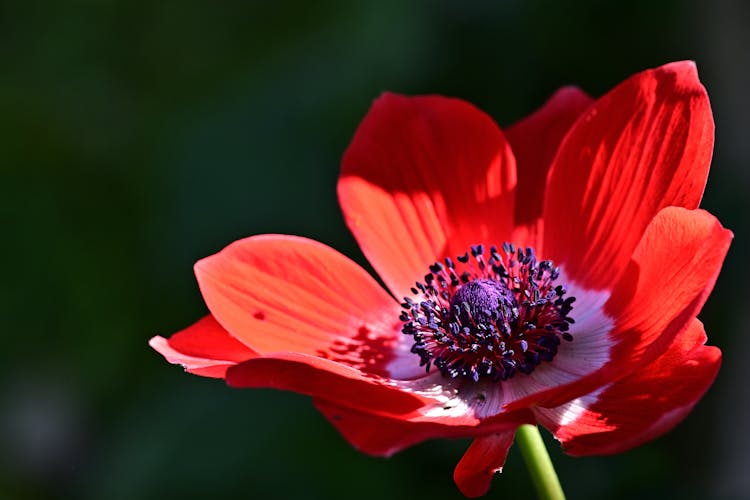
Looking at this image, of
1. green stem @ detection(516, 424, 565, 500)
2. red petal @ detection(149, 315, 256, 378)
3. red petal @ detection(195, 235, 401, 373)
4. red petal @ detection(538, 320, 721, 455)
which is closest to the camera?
red petal @ detection(538, 320, 721, 455)

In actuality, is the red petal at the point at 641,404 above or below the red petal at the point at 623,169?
below

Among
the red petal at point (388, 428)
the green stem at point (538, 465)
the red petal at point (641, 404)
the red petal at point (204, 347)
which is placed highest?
the red petal at point (204, 347)

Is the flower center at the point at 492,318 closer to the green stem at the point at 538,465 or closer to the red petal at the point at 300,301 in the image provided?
the red petal at the point at 300,301

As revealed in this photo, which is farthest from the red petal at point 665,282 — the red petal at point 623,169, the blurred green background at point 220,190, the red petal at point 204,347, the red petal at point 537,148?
the blurred green background at point 220,190

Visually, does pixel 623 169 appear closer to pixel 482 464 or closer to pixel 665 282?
pixel 665 282

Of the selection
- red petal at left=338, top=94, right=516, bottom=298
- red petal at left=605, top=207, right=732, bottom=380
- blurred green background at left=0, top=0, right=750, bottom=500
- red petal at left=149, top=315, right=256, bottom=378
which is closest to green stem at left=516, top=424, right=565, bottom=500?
red petal at left=605, top=207, right=732, bottom=380

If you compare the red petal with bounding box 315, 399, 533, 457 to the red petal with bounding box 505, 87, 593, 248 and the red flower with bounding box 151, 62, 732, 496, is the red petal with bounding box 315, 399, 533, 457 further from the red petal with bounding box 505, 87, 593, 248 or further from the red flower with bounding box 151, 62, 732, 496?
the red petal with bounding box 505, 87, 593, 248

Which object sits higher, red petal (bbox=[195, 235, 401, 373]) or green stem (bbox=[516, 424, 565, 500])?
red petal (bbox=[195, 235, 401, 373])

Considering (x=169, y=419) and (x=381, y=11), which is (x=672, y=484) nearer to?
(x=169, y=419)
